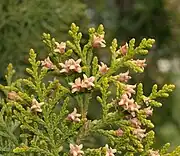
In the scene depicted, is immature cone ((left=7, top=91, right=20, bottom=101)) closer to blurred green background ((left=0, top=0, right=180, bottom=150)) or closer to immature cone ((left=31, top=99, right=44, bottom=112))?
immature cone ((left=31, top=99, right=44, bottom=112))

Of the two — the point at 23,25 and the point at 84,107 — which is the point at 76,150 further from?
the point at 23,25

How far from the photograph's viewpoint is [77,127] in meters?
1.83

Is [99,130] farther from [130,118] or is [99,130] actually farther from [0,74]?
[0,74]

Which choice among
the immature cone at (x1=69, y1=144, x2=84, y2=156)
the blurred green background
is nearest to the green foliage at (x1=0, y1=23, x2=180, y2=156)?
the immature cone at (x1=69, y1=144, x2=84, y2=156)

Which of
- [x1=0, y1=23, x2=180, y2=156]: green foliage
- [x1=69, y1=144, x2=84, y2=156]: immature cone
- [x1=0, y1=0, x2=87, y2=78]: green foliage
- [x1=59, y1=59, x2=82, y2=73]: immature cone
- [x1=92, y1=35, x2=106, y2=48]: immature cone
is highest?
[x1=0, y1=0, x2=87, y2=78]: green foliage

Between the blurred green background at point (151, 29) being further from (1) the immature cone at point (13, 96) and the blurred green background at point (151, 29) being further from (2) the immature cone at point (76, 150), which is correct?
(2) the immature cone at point (76, 150)

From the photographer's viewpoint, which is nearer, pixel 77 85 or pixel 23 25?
pixel 77 85

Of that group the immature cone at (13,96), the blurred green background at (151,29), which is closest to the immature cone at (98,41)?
the immature cone at (13,96)

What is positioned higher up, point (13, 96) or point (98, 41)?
point (98, 41)

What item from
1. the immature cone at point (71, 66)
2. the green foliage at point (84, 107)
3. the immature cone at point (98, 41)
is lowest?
the green foliage at point (84, 107)

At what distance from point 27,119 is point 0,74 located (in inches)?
48.2

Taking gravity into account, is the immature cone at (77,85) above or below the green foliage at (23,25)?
below

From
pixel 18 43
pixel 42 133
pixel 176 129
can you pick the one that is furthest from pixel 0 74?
pixel 176 129

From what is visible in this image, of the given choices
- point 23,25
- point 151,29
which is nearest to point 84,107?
point 23,25
